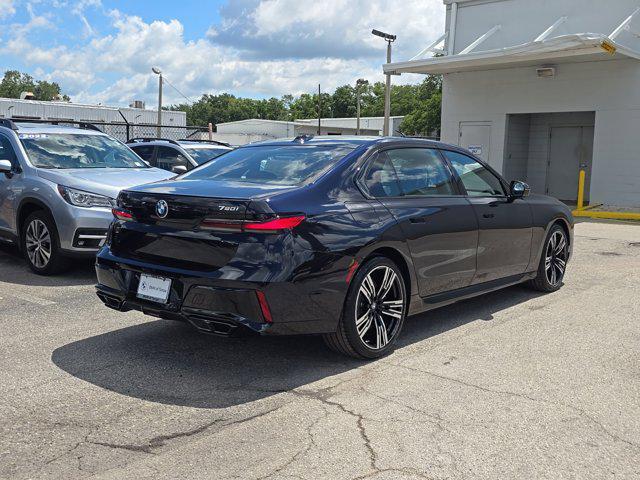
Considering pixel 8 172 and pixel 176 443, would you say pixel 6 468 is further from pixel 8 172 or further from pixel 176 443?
pixel 8 172

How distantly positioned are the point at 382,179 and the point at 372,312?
1033 millimetres

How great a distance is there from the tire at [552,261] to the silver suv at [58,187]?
454cm

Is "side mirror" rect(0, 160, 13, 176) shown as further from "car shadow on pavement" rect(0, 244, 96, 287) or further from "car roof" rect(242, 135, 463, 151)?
"car roof" rect(242, 135, 463, 151)

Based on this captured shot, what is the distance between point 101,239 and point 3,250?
10.3ft

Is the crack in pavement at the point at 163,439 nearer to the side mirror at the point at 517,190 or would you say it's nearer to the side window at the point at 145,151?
the side mirror at the point at 517,190

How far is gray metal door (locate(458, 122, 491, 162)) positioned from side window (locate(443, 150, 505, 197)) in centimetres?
1583

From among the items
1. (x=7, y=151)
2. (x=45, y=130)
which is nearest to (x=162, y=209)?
(x=7, y=151)

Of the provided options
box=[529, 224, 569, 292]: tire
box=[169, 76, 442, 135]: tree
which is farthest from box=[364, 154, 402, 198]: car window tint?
box=[169, 76, 442, 135]: tree

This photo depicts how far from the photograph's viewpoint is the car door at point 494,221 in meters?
6.04

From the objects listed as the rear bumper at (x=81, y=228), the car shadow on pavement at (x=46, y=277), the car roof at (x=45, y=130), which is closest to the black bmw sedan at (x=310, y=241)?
the rear bumper at (x=81, y=228)

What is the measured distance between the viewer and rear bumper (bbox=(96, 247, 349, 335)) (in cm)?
425

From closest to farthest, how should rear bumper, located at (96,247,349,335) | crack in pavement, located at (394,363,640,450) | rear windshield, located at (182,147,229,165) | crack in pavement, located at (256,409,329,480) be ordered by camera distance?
crack in pavement, located at (256,409,329,480) → crack in pavement, located at (394,363,640,450) → rear bumper, located at (96,247,349,335) → rear windshield, located at (182,147,229,165)

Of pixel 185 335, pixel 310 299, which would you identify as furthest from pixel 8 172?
pixel 310 299

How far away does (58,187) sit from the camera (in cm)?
757
